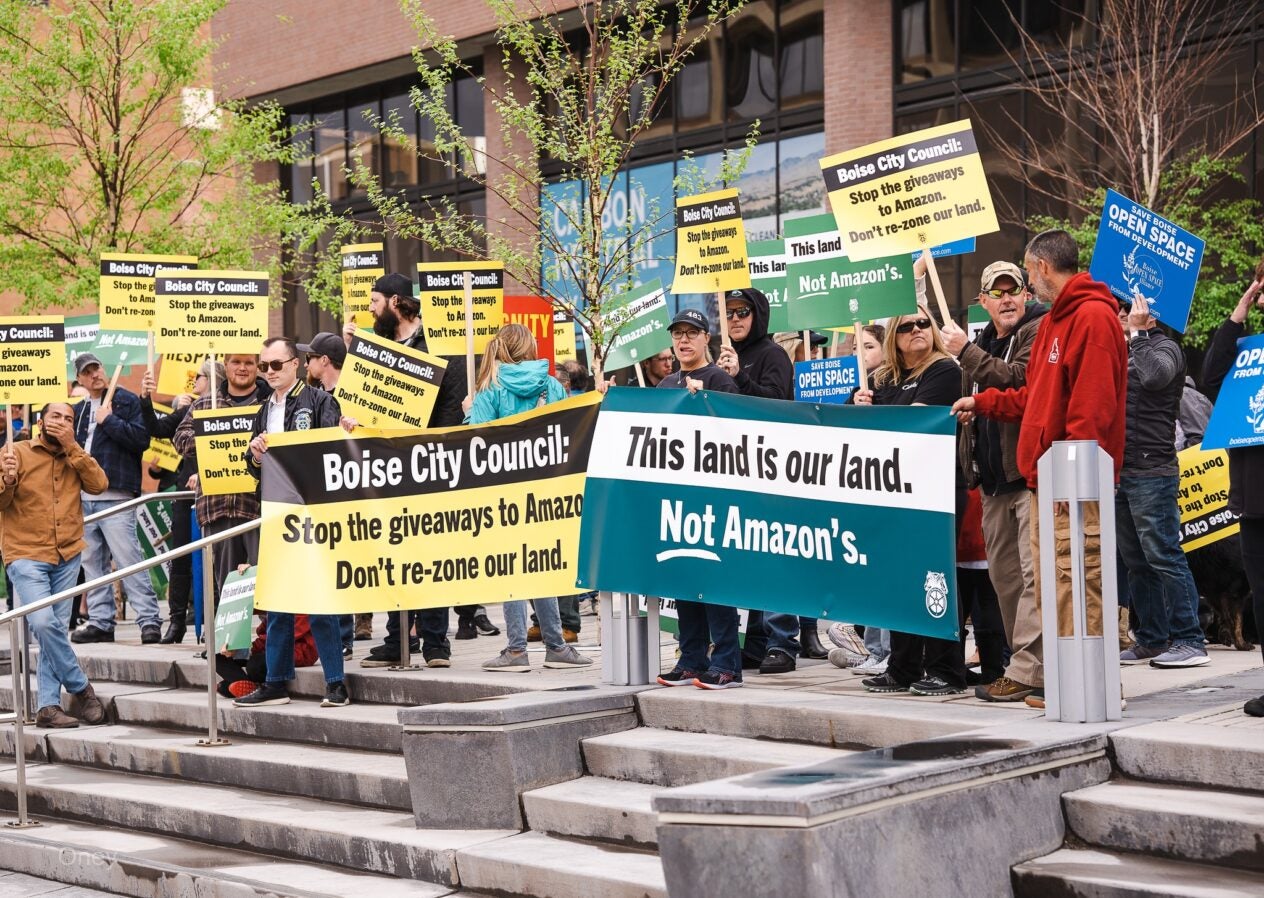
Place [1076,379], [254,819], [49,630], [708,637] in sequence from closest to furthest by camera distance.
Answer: [1076,379] → [254,819] → [708,637] → [49,630]

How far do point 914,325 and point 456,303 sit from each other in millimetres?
3799

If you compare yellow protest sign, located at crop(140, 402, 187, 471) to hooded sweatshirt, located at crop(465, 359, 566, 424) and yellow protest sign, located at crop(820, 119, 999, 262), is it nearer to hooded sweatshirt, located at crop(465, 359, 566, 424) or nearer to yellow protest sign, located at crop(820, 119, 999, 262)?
hooded sweatshirt, located at crop(465, 359, 566, 424)

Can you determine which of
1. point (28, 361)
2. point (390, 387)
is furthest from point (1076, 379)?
point (28, 361)

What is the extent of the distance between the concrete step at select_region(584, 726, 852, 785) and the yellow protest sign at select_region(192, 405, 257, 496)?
4037 millimetres

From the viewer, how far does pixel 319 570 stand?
362 inches

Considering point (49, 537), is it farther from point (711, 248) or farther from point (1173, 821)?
point (1173, 821)

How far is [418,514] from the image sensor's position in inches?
364

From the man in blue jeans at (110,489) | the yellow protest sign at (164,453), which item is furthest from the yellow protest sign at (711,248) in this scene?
the yellow protest sign at (164,453)

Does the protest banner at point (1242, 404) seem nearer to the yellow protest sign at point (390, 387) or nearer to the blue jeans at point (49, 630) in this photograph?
the yellow protest sign at point (390, 387)

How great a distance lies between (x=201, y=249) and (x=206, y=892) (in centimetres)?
1881

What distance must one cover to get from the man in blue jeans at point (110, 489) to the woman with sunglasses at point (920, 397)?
6986 millimetres

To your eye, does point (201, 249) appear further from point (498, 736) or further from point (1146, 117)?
point (498, 736)

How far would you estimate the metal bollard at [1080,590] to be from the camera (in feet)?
21.3

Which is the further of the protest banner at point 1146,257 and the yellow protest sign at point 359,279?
the yellow protest sign at point 359,279
